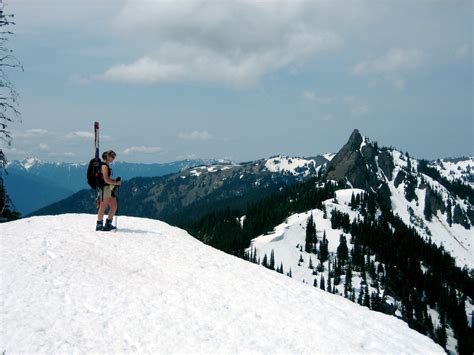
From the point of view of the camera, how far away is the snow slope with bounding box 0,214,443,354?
1126 cm

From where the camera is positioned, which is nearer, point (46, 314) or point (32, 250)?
point (46, 314)

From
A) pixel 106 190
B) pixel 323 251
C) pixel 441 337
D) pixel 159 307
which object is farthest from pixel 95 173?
pixel 323 251

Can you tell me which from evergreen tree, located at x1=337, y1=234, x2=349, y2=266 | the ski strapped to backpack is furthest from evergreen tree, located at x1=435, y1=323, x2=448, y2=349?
the ski strapped to backpack

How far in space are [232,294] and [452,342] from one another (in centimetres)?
17714

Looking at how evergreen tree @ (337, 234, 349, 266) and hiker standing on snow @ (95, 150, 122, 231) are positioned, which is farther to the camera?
evergreen tree @ (337, 234, 349, 266)

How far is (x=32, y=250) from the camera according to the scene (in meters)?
16.7

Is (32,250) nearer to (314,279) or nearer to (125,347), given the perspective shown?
(125,347)

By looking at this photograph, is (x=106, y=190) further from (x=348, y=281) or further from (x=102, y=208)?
(x=348, y=281)

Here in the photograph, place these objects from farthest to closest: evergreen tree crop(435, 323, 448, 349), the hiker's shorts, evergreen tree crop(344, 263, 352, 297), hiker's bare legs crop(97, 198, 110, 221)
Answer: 1. evergreen tree crop(344, 263, 352, 297)
2. evergreen tree crop(435, 323, 448, 349)
3. the hiker's shorts
4. hiker's bare legs crop(97, 198, 110, 221)

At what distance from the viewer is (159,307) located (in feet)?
43.2

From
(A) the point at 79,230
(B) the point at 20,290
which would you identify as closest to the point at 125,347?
(B) the point at 20,290

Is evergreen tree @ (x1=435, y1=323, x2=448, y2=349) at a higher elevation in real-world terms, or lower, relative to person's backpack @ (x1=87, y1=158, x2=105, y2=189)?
lower

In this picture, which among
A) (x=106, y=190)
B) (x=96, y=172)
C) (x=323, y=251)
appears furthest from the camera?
(x=323, y=251)

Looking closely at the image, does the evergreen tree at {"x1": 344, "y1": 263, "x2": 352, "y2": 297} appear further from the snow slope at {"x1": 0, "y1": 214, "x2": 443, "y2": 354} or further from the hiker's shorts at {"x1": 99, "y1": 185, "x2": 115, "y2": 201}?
the snow slope at {"x1": 0, "y1": 214, "x2": 443, "y2": 354}
